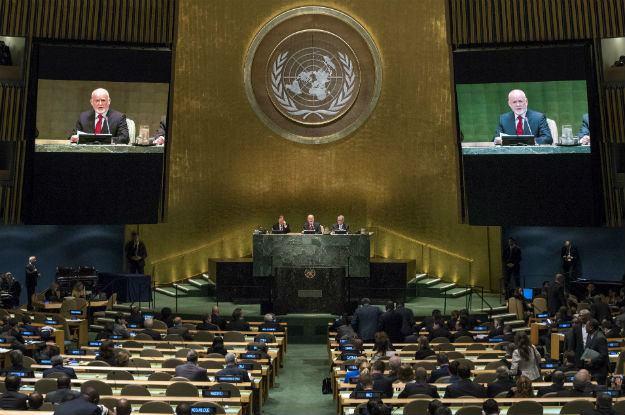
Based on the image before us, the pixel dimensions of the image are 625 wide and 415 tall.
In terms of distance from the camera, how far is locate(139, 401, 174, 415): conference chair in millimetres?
7910

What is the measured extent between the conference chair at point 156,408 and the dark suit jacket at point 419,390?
2.54 meters

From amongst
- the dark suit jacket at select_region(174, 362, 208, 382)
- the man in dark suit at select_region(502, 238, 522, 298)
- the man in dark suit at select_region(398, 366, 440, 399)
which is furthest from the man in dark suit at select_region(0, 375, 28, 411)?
the man in dark suit at select_region(502, 238, 522, 298)

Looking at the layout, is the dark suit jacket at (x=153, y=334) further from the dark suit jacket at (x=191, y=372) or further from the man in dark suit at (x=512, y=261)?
the man in dark suit at (x=512, y=261)

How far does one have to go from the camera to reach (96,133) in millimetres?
17047

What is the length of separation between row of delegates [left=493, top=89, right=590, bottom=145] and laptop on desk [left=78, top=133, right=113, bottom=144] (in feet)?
25.1

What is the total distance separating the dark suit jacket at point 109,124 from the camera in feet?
55.4

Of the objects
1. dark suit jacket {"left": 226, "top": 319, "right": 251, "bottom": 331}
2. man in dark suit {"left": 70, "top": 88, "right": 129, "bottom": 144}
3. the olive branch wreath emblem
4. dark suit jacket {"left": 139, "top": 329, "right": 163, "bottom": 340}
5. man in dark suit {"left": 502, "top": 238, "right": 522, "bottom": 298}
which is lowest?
dark suit jacket {"left": 139, "top": 329, "right": 163, "bottom": 340}

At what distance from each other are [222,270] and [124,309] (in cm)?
231

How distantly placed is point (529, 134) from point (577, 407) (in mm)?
9259

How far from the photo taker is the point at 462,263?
20.8m

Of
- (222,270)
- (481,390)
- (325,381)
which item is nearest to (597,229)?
(222,270)

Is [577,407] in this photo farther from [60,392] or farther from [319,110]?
[319,110]

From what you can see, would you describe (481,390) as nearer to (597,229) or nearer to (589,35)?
(589,35)

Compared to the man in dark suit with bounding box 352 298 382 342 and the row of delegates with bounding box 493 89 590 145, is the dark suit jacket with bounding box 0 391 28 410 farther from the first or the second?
the row of delegates with bounding box 493 89 590 145
